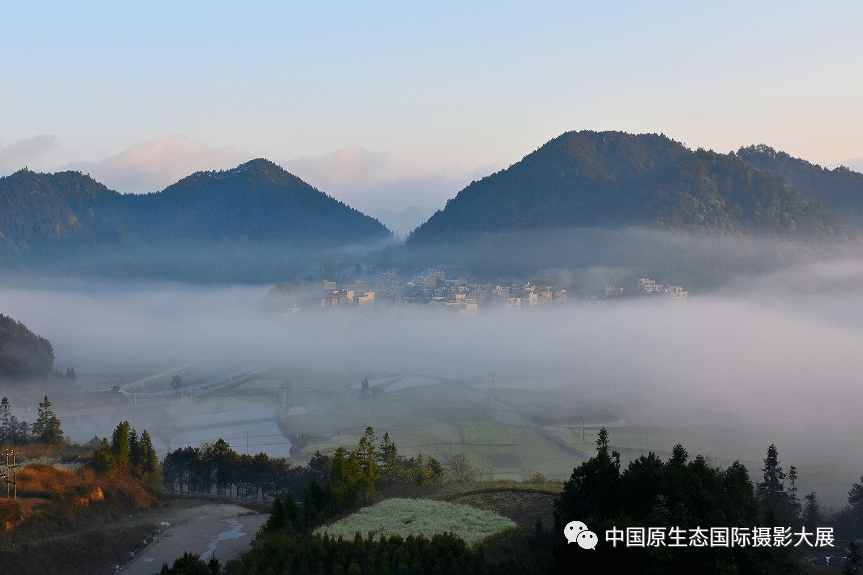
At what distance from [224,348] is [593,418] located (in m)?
51.3

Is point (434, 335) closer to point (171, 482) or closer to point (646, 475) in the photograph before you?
point (171, 482)

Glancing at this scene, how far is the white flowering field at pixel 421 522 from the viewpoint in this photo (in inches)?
615

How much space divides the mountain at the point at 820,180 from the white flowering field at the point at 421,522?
98.0 meters

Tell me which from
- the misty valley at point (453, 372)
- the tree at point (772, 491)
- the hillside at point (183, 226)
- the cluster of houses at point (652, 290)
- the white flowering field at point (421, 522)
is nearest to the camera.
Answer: the misty valley at point (453, 372)

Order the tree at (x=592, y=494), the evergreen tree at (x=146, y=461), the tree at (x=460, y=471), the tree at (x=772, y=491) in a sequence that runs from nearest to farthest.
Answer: the tree at (x=592, y=494) < the tree at (x=772, y=491) < the evergreen tree at (x=146, y=461) < the tree at (x=460, y=471)

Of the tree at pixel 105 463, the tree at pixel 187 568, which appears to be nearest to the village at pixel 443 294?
the tree at pixel 105 463

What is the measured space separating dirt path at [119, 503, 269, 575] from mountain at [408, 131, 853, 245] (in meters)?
75.3

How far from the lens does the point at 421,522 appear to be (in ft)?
53.6

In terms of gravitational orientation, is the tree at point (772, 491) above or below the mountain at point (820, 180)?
below

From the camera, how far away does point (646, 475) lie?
14516mm

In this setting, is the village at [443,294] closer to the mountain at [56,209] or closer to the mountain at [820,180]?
the mountain at [820,180]

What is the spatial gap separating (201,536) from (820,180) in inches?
4250

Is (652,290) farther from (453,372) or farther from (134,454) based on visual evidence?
(134,454)

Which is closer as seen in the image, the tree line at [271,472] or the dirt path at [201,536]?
the dirt path at [201,536]
